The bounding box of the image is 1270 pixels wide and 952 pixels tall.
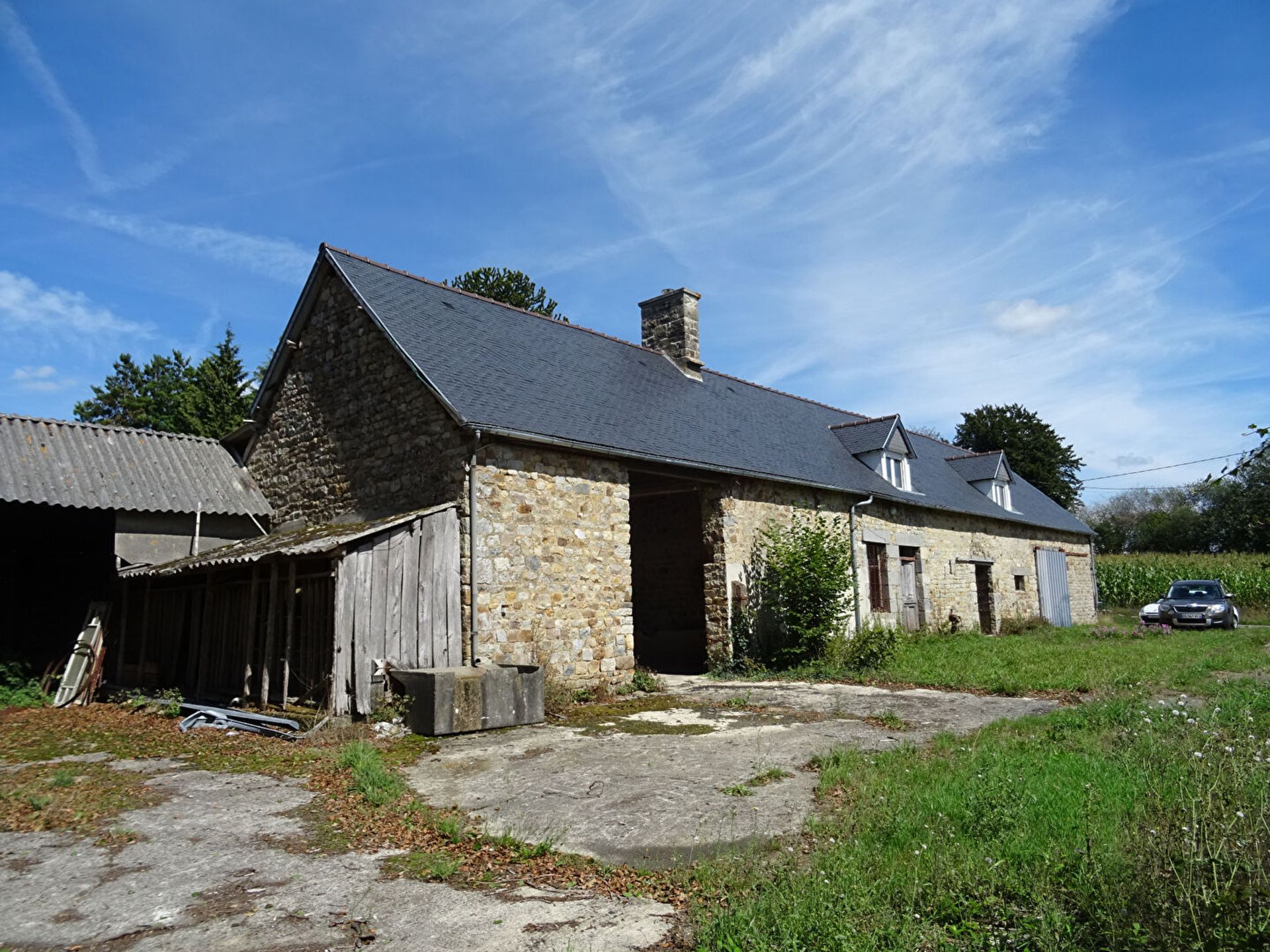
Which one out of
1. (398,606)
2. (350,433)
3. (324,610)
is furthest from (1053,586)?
(324,610)

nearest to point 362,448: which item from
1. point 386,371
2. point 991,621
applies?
point 386,371

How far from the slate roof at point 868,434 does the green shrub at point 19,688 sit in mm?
15899

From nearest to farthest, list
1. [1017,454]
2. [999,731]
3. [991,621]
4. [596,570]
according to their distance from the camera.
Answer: [999,731]
[596,570]
[991,621]
[1017,454]

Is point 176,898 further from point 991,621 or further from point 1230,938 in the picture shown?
point 991,621

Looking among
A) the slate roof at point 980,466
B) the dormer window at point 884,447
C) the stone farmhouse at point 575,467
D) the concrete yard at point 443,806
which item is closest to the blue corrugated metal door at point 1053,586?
the slate roof at point 980,466

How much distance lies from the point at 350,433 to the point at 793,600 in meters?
7.69

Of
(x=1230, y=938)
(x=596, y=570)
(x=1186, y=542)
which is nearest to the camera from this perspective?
(x=1230, y=938)

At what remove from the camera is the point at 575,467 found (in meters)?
12.0

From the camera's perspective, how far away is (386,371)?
1227 centimetres

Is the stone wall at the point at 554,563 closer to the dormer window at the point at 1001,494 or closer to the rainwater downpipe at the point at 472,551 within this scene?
the rainwater downpipe at the point at 472,551

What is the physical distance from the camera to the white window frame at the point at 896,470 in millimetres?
19328

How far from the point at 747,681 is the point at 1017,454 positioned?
3076 cm

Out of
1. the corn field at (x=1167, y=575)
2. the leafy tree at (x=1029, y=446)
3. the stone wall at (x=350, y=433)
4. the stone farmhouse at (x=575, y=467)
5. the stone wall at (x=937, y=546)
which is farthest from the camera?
the leafy tree at (x=1029, y=446)

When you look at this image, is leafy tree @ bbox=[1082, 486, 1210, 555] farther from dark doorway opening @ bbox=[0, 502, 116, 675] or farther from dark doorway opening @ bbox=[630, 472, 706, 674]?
dark doorway opening @ bbox=[0, 502, 116, 675]
